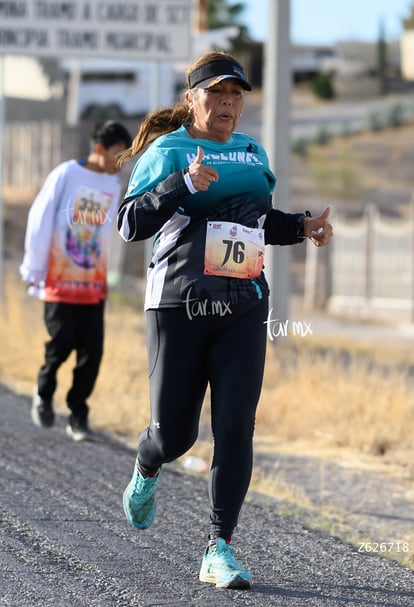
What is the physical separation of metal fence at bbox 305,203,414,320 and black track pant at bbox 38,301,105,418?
41.9ft

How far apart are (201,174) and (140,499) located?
1.37m

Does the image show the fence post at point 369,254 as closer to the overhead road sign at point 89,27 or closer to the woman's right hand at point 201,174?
the overhead road sign at point 89,27

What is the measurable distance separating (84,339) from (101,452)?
757 millimetres

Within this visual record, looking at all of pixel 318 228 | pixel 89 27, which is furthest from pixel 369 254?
pixel 318 228

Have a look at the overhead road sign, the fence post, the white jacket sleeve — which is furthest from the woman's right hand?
the fence post

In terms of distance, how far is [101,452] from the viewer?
8.30m

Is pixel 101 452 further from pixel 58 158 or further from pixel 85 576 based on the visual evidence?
pixel 58 158

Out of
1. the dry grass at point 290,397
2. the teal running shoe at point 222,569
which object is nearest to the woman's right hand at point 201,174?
the teal running shoe at point 222,569

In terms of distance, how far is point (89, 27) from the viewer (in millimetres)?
15008

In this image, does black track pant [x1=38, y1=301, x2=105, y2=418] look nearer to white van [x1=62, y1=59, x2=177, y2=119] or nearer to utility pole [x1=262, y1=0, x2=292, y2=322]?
utility pole [x1=262, y1=0, x2=292, y2=322]

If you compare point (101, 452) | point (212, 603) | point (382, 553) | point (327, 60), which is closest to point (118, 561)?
point (212, 603)

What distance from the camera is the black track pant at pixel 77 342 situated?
8516 millimetres

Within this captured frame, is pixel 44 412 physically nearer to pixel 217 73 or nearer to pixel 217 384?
pixel 217 384

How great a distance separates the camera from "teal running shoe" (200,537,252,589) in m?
5.09
